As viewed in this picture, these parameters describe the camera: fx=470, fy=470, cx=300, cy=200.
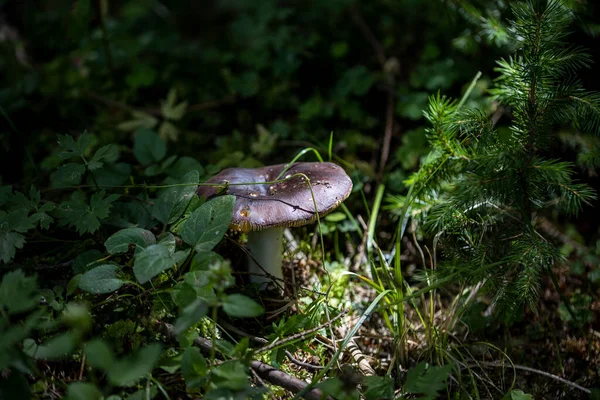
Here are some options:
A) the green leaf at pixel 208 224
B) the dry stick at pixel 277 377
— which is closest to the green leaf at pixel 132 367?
the dry stick at pixel 277 377

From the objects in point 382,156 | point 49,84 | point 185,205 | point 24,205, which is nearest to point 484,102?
point 382,156

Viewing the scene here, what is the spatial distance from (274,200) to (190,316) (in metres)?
0.58

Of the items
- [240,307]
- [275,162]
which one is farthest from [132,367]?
[275,162]

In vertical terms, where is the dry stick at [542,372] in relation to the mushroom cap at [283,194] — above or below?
below

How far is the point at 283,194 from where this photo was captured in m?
1.84

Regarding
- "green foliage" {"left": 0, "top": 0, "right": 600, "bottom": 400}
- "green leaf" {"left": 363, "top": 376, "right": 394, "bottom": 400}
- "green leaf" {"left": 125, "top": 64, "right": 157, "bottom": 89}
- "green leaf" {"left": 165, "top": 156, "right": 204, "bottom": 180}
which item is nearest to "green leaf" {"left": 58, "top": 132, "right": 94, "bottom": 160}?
"green foliage" {"left": 0, "top": 0, "right": 600, "bottom": 400}

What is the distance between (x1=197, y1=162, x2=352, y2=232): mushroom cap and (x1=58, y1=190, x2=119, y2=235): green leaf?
385mm

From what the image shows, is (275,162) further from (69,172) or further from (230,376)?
(230,376)

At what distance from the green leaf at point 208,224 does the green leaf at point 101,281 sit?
10.5 inches

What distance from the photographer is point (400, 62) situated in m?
3.49

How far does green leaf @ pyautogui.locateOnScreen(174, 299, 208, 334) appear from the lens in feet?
4.46

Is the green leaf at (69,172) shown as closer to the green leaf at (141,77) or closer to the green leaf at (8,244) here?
the green leaf at (8,244)

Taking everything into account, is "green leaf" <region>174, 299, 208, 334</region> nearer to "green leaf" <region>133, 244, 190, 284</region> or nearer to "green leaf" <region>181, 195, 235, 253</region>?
"green leaf" <region>133, 244, 190, 284</region>

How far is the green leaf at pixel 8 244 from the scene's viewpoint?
65.3 inches
